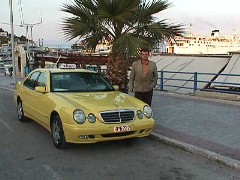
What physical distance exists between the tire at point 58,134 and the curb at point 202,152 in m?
1.90

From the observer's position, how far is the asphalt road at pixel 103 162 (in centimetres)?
461

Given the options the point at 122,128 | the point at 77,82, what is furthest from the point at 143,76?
the point at 122,128

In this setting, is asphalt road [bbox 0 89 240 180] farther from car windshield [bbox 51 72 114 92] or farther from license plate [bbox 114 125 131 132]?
car windshield [bbox 51 72 114 92]

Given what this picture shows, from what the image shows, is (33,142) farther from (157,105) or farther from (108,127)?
(157,105)

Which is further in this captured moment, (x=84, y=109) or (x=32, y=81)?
(x=32, y=81)

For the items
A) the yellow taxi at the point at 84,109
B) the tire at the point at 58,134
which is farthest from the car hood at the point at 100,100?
the tire at the point at 58,134

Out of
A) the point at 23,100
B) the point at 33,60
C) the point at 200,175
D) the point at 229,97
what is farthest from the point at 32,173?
the point at 33,60

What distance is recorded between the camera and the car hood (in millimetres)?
5668

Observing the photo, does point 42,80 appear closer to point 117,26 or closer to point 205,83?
point 117,26

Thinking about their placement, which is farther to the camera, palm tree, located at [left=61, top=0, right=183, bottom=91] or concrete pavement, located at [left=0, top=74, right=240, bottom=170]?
palm tree, located at [left=61, top=0, right=183, bottom=91]

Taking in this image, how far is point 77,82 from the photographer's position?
6.93 m

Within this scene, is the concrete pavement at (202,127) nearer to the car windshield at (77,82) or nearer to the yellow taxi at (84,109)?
the yellow taxi at (84,109)

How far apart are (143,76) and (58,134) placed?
2.52m

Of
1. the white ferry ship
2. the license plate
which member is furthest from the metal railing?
the white ferry ship
